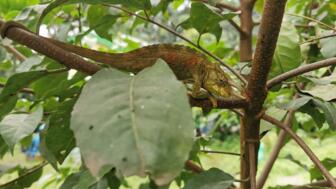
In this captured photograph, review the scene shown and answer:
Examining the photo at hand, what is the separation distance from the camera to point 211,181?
0.66 metres

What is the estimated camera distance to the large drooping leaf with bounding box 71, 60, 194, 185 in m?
0.37

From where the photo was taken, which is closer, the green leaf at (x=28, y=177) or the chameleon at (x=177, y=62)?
the chameleon at (x=177, y=62)

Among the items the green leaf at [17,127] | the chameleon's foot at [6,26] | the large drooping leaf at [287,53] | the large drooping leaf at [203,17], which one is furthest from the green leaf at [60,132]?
the large drooping leaf at [287,53]

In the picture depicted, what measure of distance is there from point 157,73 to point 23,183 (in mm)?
638

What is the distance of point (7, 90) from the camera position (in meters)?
0.73

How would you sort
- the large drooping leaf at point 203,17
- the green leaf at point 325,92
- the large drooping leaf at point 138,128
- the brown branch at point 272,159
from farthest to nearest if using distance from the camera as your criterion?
A: the brown branch at point 272,159
the large drooping leaf at point 203,17
the green leaf at point 325,92
the large drooping leaf at point 138,128

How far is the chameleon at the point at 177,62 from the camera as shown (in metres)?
0.70

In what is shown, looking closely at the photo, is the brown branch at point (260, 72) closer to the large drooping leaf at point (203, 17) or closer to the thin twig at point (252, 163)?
the thin twig at point (252, 163)

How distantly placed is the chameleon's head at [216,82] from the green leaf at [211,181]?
Answer: 0.13 metres

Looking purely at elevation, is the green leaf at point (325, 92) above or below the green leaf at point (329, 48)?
below

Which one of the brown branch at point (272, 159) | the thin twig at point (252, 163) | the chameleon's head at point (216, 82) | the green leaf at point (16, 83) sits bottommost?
the brown branch at point (272, 159)

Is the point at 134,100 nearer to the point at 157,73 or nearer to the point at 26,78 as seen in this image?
the point at 157,73

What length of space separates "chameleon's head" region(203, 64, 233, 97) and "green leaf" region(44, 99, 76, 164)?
0.73 feet

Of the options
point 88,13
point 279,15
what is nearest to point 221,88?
point 279,15
